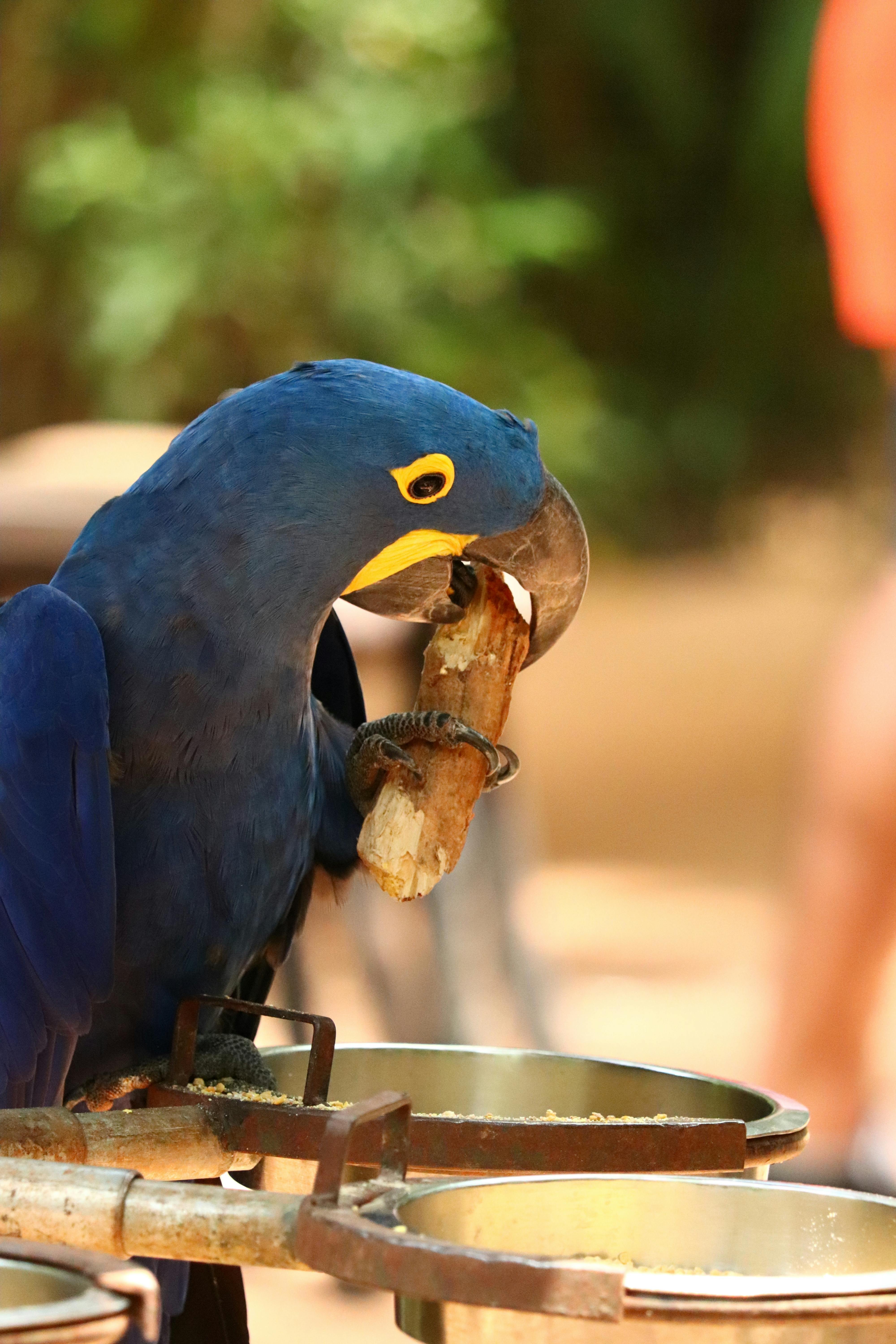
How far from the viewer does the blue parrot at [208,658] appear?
0.72 meters

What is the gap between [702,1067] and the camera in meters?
2.70

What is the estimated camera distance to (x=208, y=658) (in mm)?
748

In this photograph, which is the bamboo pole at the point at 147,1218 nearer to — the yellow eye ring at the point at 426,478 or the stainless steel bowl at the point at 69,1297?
the stainless steel bowl at the point at 69,1297

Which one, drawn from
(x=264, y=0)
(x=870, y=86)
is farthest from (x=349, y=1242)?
(x=264, y=0)

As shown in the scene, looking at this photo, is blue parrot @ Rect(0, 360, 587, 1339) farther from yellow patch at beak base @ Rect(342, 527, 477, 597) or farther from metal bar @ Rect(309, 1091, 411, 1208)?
metal bar @ Rect(309, 1091, 411, 1208)

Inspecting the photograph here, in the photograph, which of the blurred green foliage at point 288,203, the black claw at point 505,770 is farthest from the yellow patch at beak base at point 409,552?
the blurred green foliage at point 288,203

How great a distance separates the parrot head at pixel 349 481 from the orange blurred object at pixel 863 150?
112 cm

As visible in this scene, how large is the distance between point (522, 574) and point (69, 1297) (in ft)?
1.42

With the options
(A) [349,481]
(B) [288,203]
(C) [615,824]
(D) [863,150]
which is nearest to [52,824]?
(A) [349,481]

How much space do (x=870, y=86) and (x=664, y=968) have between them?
2.02 m

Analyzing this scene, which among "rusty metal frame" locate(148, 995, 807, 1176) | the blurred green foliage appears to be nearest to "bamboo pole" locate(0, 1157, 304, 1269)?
"rusty metal frame" locate(148, 995, 807, 1176)

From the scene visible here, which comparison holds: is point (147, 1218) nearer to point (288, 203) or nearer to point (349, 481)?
point (349, 481)

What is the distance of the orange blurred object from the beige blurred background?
28cm

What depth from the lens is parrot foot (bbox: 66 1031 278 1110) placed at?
767 mm
